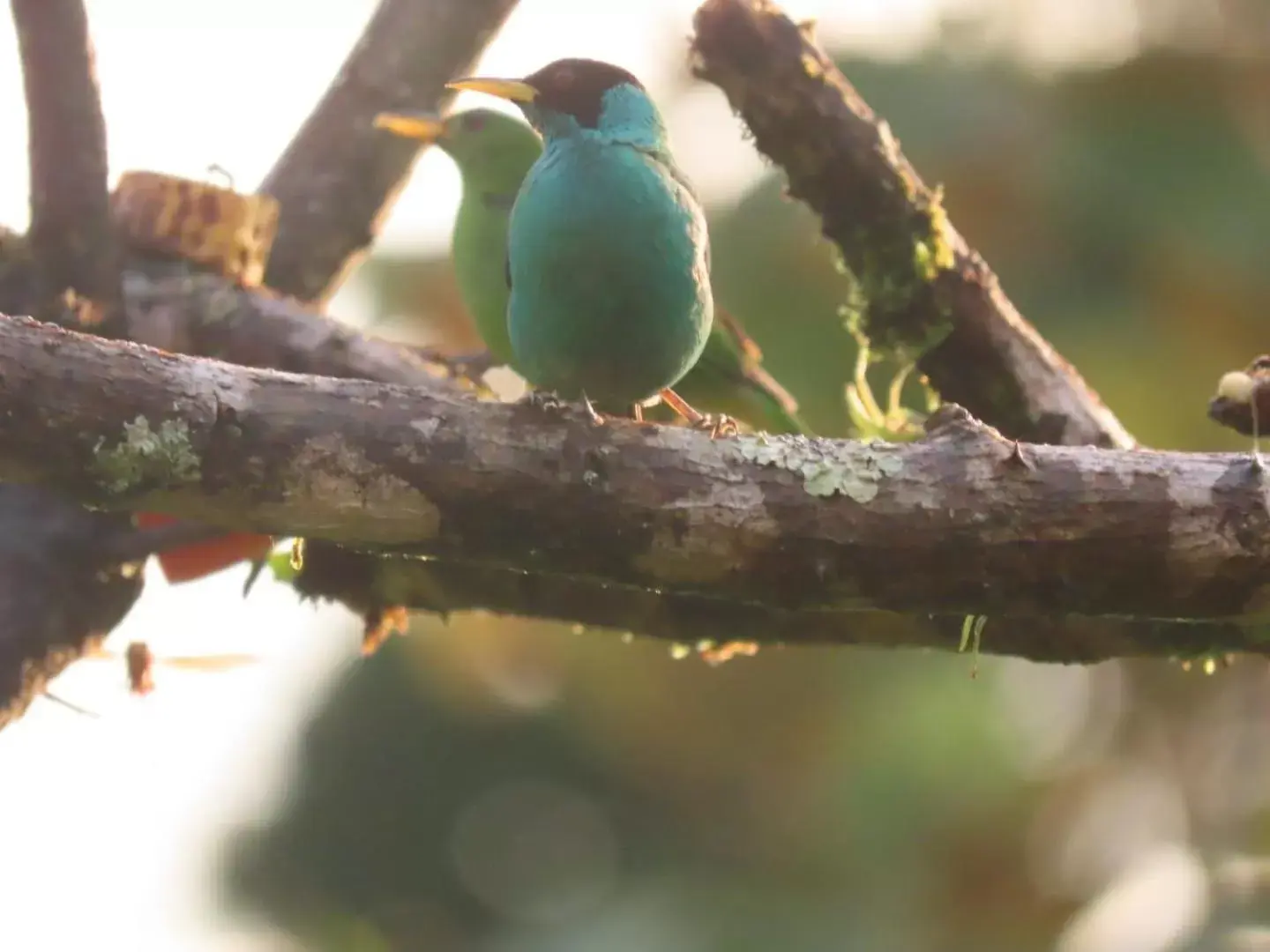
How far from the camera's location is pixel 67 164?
2.58 meters

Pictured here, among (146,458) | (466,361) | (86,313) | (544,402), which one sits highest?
(466,361)

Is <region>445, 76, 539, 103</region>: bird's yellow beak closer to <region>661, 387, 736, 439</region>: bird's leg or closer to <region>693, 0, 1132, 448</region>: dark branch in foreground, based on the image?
<region>693, 0, 1132, 448</region>: dark branch in foreground

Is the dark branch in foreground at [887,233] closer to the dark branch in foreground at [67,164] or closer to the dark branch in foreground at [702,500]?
the dark branch in foreground at [702,500]

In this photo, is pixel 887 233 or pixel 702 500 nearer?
pixel 702 500

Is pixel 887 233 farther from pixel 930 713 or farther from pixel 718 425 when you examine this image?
pixel 930 713

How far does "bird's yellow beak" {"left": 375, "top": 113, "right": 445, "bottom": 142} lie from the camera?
3.48 metres

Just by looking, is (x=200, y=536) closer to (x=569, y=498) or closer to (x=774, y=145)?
(x=569, y=498)

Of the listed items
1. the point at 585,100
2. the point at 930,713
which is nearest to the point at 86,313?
the point at 585,100

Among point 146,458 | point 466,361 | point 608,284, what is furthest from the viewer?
point 466,361

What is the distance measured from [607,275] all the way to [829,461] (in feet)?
1.81

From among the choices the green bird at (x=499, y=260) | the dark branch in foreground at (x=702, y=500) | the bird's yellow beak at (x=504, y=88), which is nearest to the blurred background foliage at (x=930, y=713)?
the green bird at (x=499, y=260)

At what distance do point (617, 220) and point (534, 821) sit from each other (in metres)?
6.37

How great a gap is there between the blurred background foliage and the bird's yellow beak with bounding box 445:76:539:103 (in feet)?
8.86

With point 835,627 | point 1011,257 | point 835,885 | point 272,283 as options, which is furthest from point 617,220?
point 835,885
